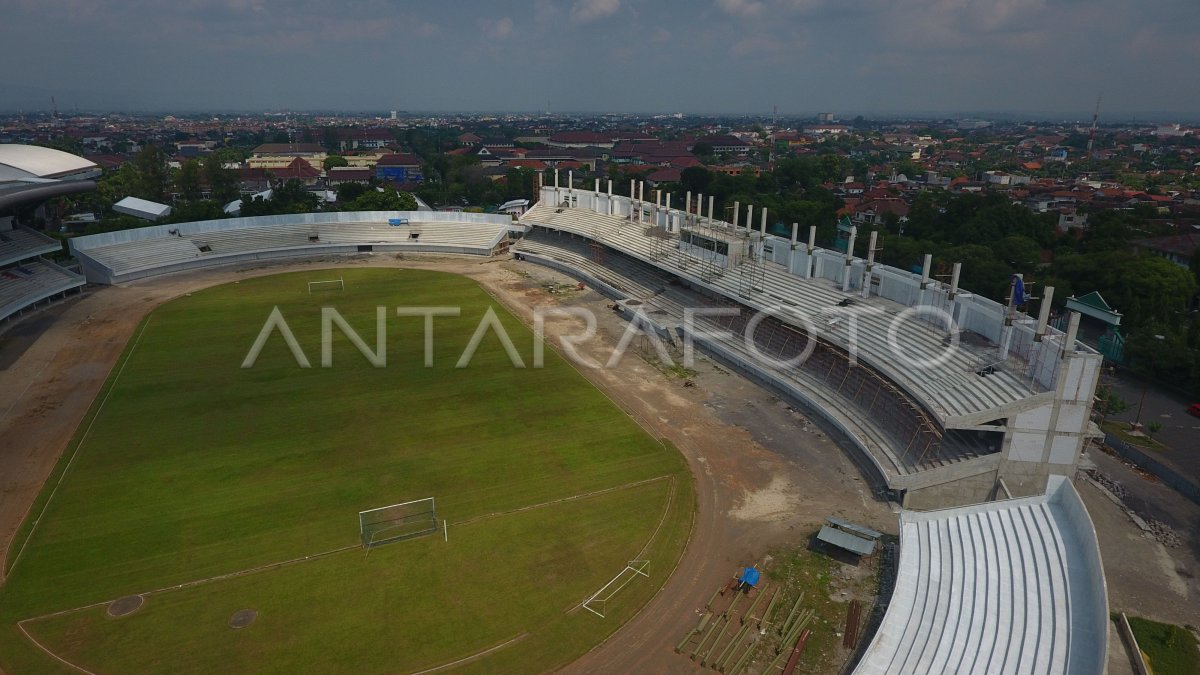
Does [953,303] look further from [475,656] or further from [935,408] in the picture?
[475,656]

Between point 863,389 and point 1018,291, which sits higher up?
point 1018,291

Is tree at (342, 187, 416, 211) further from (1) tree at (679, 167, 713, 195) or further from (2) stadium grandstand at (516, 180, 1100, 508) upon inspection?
(1) tree at (679, 167, 713, 195)

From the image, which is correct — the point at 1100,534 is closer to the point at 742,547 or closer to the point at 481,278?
the point at 742,547

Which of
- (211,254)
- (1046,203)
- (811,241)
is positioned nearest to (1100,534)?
(811,241)

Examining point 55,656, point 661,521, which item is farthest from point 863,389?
point 55,656

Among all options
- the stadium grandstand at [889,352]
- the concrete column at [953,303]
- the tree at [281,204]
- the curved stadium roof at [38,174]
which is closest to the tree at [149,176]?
the tree at [281,204]

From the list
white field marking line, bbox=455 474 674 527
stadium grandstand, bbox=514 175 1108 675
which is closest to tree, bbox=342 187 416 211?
stadium grandstand, bbox=514 175 1108 675
